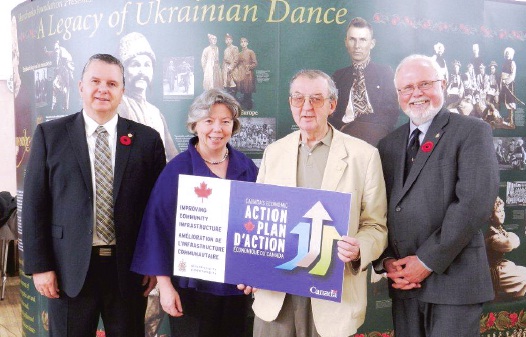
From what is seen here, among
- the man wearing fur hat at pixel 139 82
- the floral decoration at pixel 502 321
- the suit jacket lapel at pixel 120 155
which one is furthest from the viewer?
the floral decoration at pixel 502 321

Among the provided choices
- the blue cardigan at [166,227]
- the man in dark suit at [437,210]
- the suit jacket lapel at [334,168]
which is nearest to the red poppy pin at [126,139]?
the blue cardigan at [166,227]

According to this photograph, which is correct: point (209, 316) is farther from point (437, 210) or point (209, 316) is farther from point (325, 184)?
point (437, 210)

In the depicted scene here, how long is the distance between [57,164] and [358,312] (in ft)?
5.11

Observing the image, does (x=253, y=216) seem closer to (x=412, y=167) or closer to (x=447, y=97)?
(x=412, y=167)

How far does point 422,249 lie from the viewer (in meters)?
1.98

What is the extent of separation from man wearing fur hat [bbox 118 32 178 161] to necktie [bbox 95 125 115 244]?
0.96m

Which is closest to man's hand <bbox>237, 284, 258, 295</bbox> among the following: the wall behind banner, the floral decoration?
the wall behind banner

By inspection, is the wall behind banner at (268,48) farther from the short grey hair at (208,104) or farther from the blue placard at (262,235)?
the blue placard at (262,235)

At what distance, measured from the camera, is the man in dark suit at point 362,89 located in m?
3.09

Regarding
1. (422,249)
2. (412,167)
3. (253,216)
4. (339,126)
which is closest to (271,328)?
(253,216)

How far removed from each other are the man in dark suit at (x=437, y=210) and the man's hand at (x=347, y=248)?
370 mm

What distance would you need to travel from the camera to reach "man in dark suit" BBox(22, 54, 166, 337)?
2199mm

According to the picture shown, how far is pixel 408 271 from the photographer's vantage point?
2.02m

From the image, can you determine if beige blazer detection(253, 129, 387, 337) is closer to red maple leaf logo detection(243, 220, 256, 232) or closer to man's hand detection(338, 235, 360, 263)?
man's hand detection(338, 235, 360, 263)
